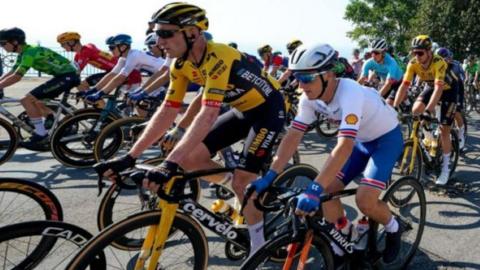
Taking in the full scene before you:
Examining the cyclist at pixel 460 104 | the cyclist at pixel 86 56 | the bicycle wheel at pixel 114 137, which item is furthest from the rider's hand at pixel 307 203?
the cyclist at pixel 86 56

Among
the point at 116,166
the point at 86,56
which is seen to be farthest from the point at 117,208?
the point at 86,56

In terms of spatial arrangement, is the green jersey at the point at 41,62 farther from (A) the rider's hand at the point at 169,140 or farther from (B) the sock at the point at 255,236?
(B) the sock at the point at 255,236

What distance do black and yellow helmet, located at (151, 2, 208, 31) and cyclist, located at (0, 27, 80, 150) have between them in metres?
4.92

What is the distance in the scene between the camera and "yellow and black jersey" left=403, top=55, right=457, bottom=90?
593 cm

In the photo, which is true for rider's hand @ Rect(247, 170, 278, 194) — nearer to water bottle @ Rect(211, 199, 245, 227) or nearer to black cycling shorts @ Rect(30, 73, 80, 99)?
water bottle @ Rect(211, 199, 245, 227)

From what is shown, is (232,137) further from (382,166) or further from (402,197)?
(402,197)

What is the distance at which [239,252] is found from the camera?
12.8 feet

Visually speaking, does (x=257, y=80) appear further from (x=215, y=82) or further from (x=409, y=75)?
(x=409, y=75)

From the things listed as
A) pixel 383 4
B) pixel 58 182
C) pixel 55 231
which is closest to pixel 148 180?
pixel 55 231

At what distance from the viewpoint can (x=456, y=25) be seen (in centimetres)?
3062

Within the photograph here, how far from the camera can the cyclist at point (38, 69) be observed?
6.98 metres

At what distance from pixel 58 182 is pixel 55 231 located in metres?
3.78

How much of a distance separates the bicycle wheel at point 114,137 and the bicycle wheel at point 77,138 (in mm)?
291

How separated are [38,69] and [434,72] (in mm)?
6300
